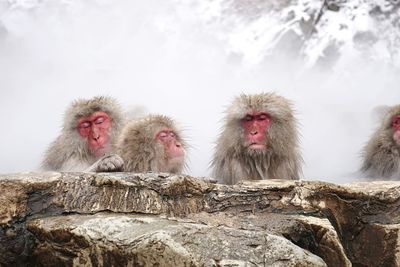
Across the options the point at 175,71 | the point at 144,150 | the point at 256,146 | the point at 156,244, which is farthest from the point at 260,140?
the point at 175,71

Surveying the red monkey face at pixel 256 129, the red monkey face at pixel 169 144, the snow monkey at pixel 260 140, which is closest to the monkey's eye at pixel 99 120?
the red monkey face at pixel 169 144

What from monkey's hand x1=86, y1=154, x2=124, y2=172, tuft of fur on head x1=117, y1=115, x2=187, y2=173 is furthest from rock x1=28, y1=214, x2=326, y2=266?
tuft of fur on head x1=117, y1=115, x2=187, y2=173

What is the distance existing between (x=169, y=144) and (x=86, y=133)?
0.70 meters

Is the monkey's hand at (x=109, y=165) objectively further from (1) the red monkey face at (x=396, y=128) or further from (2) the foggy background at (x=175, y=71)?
(2) the foggy background at (x=175, y=71)

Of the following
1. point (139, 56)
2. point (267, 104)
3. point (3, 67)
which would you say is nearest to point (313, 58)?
point (139, 56)

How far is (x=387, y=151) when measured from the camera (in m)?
5.12

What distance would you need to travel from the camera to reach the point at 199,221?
2.76 m

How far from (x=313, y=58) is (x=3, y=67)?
179 inches

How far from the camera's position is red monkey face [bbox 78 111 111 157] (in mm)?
4566

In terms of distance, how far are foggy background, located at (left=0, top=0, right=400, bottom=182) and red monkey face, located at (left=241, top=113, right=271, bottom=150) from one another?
209cm

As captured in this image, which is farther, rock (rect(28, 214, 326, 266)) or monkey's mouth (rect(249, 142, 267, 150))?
monkey's mouth (rect(249, 142, 267, 150))

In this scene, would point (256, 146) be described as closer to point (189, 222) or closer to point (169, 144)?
point (169, 144)

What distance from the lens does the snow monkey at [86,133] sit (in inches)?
179

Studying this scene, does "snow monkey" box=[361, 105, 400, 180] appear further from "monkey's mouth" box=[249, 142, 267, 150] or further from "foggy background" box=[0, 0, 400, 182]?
"monkey's mouth" box=[249, 142, 267, 150]
